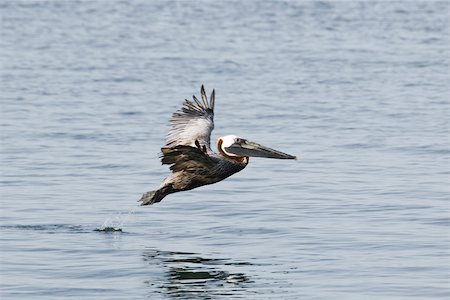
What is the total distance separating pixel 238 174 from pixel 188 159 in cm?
463

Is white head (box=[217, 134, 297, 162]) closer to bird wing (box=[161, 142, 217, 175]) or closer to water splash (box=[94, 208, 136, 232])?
bird wing (box=[161, 142, 217, 175])

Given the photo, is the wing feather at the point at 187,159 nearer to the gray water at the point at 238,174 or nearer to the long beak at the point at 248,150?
the long beak at the point at 248,150

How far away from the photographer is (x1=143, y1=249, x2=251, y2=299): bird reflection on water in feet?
32.6

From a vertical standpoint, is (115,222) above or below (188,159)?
below

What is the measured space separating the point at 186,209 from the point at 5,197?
211 centimetres

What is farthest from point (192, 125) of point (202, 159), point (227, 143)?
point (202, 159)

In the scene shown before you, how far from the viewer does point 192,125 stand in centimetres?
1245

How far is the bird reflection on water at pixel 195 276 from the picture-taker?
9.93 m

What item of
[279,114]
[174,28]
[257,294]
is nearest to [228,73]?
[279,114]

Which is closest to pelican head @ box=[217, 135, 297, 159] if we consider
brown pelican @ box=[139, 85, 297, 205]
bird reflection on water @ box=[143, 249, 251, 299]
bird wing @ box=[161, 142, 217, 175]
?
brown pelican @ box=[139, 85, 297, 205]

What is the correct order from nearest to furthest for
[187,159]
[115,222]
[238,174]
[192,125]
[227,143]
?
[187,159]
[227,143]
[192,125]
[115,222]
[238,174]

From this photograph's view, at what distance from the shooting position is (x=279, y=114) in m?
21.1

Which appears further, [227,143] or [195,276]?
[227,143]

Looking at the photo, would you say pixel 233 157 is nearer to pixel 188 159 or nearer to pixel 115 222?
pixel 188 159
